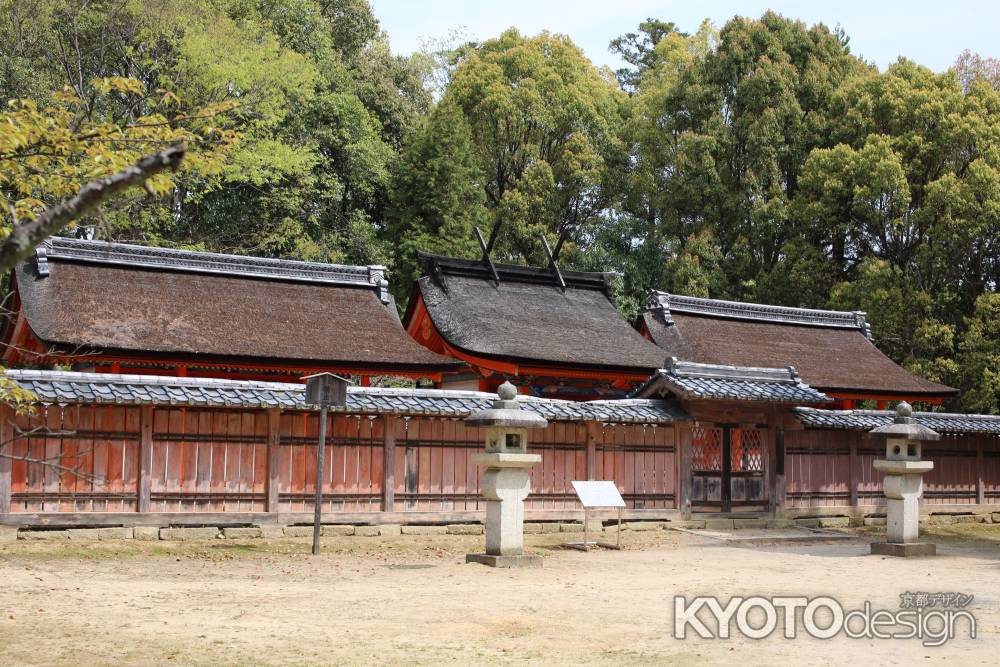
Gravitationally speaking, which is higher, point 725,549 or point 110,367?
point 110,367

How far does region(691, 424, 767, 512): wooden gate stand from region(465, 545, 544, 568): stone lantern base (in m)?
7.35

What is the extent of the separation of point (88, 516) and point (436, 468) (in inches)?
233

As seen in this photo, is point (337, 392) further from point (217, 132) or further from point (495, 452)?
point (217, 132)

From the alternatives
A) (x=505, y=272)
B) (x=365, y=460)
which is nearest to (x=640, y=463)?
(x=365, y=460)

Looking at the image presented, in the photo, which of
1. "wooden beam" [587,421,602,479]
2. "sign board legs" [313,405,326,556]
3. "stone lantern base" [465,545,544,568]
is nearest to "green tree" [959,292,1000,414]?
"wooden beam" [587,421,602,479]

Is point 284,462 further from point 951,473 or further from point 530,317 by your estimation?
point 951,473

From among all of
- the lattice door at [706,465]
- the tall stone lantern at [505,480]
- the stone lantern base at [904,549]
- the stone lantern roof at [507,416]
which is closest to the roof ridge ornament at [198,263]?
the lattice door at [706,465]

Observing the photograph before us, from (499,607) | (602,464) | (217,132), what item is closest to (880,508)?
(602,464)

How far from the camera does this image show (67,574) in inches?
523

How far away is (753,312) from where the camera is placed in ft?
105

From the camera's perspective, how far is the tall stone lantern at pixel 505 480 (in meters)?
15.5

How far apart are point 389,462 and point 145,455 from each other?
4.08 meters

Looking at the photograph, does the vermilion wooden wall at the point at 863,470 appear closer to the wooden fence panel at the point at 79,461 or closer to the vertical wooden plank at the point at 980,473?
the vertical wooden plank at the point at 980,473

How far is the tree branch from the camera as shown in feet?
16.0
